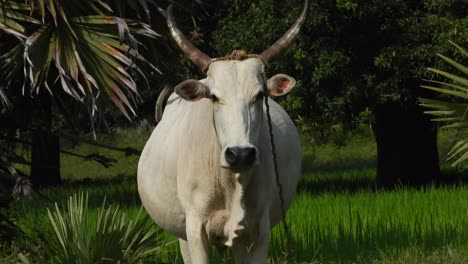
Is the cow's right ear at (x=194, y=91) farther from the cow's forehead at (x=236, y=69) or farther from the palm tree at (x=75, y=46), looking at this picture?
the palm tree at (x=75, y=46)

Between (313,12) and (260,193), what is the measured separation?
1051 centimetres

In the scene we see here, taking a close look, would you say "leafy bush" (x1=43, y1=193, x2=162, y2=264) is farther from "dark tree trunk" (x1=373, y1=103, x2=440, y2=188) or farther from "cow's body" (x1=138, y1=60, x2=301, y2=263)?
"dark tree trunk" (x1=373, y1=103, x2=440, y2=188)

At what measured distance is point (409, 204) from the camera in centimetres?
1280

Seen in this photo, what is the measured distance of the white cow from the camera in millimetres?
6520

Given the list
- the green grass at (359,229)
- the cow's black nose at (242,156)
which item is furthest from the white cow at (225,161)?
the green grass at (359,229)

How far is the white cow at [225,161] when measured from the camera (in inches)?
257

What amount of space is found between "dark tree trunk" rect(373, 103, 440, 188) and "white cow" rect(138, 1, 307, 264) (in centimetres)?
1173

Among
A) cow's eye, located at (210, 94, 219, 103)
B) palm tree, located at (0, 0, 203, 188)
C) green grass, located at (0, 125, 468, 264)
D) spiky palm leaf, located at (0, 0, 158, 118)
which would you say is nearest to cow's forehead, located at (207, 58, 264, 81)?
cow's eye, located at (210, 94, 219, 103)

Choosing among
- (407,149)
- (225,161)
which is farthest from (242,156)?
(407,149)

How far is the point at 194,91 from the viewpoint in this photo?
6.68 m

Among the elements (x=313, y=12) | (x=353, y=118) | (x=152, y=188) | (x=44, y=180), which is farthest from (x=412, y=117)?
(x=152, y=188)

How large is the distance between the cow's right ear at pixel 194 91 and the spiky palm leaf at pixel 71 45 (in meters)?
2.46

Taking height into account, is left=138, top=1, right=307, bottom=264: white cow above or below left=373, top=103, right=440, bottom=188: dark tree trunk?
above

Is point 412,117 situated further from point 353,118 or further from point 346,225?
point 346,225
